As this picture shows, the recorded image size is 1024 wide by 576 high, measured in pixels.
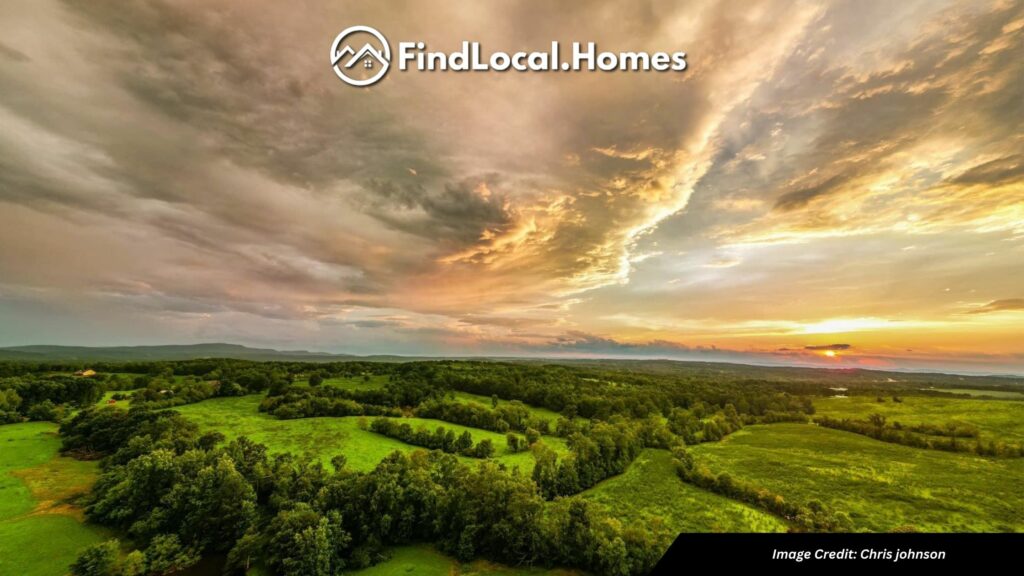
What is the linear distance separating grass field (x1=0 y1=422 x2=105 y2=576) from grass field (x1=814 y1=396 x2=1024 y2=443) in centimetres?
17169

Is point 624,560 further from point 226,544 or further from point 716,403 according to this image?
point 716,403

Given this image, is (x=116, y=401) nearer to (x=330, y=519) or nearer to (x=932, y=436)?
(x=330, y=519)

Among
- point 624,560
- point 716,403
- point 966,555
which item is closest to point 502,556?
point 624,560

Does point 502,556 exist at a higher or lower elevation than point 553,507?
lower

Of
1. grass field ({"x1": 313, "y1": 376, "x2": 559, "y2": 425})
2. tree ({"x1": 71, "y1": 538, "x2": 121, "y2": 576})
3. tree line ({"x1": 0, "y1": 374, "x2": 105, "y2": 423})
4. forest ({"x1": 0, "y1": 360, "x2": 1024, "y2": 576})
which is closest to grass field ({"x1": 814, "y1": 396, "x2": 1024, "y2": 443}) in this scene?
forest ({"x1": 0, "y1": 360, "x2": 1024, "y2": 576})

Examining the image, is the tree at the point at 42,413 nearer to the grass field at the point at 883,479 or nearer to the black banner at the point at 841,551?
the black banner at the point at 841,551

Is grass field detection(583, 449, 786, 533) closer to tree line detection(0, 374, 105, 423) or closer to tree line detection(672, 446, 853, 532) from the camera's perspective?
tree line detection(672, 446, 853, 532)

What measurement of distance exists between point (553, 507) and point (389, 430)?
49.1m

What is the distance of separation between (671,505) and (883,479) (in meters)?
43.7

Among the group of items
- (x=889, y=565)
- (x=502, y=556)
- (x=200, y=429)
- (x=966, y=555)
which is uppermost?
(x=966, y=555)

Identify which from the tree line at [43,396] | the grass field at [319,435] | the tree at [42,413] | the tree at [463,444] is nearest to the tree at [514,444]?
the grass field at [319,435]

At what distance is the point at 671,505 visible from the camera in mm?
65750

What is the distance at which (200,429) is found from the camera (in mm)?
80750

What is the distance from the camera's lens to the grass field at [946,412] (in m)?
94.4
